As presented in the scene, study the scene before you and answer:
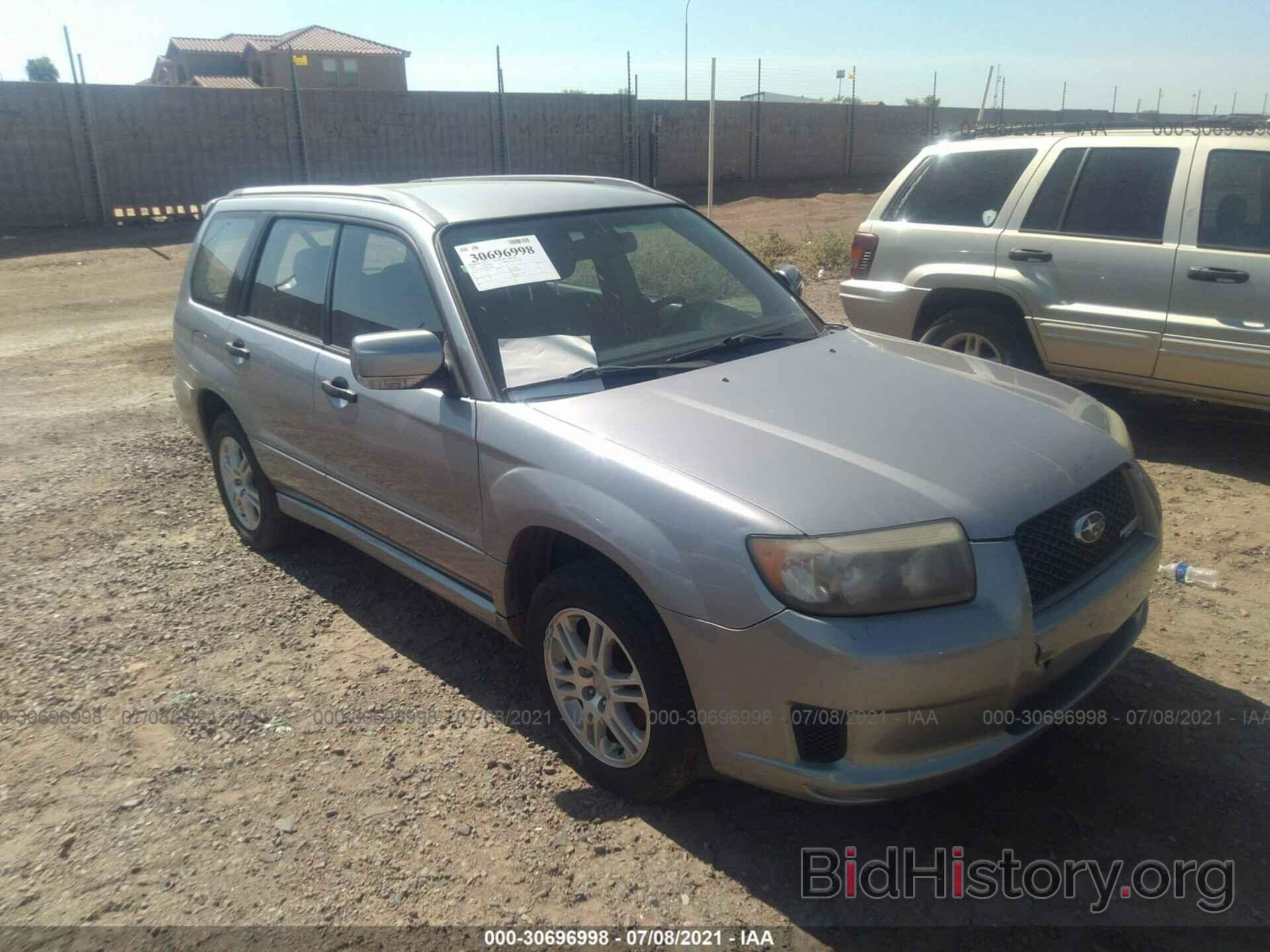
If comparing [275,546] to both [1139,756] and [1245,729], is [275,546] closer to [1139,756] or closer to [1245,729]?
[1139,756]

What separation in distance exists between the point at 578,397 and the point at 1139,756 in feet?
7.04

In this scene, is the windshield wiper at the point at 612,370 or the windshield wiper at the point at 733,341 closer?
the windshield wiper at the point at 612,370

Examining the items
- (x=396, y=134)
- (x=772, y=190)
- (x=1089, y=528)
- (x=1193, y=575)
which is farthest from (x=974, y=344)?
(x=772, y=190)

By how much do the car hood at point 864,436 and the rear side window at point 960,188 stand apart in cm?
307

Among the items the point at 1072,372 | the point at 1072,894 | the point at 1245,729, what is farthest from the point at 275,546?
the point at 1072,372

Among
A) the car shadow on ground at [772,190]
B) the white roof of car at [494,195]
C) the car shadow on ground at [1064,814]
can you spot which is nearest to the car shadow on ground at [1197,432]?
the car shadow on ground at [1064,814]

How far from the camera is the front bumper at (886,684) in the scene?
2.36 metres

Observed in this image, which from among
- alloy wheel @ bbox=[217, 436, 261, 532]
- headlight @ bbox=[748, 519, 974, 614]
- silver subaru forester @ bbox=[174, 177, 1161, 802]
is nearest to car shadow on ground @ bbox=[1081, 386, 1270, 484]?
silver subaru forester @ bbox=[174, 177, 1161, 802]

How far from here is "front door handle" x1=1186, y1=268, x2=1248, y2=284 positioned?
521cm

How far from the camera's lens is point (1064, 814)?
9.45 ft

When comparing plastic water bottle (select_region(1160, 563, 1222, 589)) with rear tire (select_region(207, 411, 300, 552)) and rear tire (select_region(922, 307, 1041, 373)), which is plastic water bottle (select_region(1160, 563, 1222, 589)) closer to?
rear tire (select_region(922, 307, 1041, 373))

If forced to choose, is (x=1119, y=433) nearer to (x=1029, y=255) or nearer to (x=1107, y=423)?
(x=1107, y=423)

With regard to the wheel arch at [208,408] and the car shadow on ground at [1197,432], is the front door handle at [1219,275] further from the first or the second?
the wheel arch at [208,408]

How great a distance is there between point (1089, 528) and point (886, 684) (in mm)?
884
